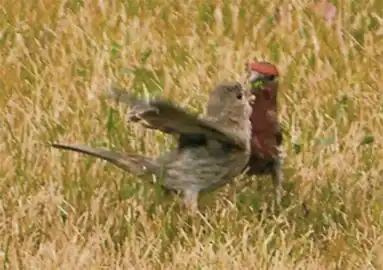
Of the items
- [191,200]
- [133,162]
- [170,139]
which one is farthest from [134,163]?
[170,139]

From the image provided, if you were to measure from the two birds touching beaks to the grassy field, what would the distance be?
0.41 ft

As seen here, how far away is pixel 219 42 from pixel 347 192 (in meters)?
1.69

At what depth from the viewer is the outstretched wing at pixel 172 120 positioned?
4488 millimetres

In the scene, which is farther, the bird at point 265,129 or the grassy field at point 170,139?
the bird at point 265,129

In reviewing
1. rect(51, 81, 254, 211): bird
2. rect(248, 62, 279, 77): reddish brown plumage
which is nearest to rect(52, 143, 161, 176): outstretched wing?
rect(51, 81, 254, 211): bird

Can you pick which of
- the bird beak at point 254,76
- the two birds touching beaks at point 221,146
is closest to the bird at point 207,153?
the two birds touching beaks at point 221,146

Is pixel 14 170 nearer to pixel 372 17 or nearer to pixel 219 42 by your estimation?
pixel 219 42

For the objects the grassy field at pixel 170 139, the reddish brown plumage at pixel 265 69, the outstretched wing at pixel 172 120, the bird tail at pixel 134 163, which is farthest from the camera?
the reddish brown plumage at pixel 265 69

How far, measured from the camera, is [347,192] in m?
5.12

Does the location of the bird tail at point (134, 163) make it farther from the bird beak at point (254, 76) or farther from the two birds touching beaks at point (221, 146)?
the bird beak at point (254, 76)

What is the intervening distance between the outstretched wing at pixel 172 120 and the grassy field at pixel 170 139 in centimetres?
32

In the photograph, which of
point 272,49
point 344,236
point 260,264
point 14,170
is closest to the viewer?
point 260,264

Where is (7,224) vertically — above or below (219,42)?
below

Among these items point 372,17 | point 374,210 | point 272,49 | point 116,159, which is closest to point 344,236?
point 374,210
